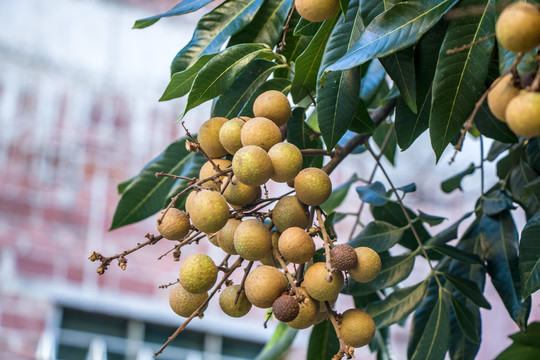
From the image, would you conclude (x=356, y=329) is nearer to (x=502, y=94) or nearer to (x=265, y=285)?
(x=265, y=285)

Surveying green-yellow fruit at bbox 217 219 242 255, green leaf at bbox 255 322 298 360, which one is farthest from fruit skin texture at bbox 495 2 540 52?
green leaf at bbox 255 322 298 360

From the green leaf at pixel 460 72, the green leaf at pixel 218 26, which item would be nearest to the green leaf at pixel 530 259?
the green leaf at pixel 460 72

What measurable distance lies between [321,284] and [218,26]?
1.09 ft

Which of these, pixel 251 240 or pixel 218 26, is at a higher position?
pixel 218 26

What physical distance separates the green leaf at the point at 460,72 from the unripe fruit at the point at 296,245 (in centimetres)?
13

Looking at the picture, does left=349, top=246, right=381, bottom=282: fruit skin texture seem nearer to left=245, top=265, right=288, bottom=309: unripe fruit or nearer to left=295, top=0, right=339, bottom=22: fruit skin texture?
left=245, top=265, right=288, bottom=309: unripe fruit

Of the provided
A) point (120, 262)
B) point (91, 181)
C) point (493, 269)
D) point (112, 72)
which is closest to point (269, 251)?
point (120, 262)

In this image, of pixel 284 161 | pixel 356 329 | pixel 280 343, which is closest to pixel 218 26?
pixel 284 161

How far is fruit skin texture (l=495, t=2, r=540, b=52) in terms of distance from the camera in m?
0.36

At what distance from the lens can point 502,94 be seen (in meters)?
0.39

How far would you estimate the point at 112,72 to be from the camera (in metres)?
3.04

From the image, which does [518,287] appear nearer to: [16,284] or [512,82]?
[512,82]

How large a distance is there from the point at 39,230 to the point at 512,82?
2512 mm

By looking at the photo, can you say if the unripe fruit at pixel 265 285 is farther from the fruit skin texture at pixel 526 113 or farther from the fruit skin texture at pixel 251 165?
the fruit skin texture at pixel 526 113
